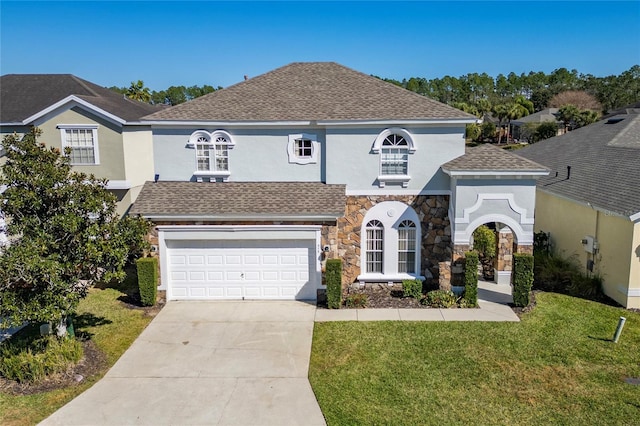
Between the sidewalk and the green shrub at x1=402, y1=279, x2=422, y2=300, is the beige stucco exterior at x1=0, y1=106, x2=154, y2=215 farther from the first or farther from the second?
the green shrub at x1=402, y1=279, x2=422, y2=300

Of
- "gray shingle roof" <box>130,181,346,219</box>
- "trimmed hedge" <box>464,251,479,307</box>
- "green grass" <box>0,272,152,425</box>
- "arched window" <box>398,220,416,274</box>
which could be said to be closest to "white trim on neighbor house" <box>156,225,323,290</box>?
"gray shingle roof" <box>130,181,346,219</box>

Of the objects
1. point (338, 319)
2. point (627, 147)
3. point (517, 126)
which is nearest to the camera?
point (338, 319)

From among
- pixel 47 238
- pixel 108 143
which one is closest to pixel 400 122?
pixel 47 238

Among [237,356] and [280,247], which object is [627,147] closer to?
[280,247]

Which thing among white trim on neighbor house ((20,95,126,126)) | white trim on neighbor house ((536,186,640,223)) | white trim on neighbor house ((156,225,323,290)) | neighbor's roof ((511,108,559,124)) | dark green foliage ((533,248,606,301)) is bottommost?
dark green foliage ((533,248,606,301))

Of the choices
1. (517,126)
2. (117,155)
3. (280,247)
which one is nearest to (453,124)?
(280,247)

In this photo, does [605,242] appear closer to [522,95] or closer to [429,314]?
[429,314]

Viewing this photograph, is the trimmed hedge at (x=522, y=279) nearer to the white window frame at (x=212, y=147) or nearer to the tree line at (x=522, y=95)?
the white window frame at (x=212, y=147)
